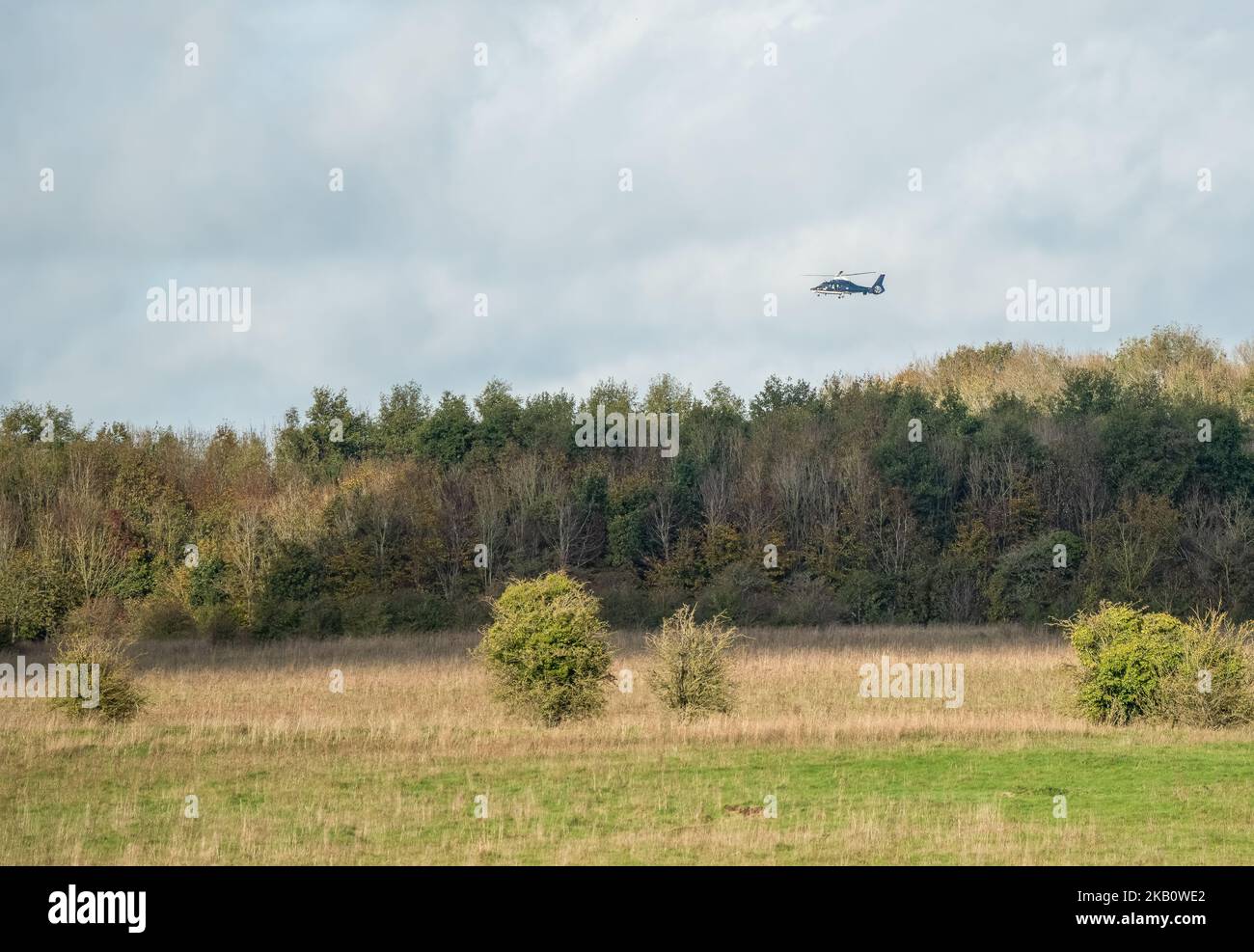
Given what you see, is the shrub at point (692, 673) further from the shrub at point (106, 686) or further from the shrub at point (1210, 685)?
the shrub at point (106, 686)

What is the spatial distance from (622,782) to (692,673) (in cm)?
658

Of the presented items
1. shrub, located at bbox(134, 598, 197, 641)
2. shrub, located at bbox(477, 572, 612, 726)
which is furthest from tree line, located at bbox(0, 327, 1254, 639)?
shrub, located at bbox(477, 572, 612, 726)

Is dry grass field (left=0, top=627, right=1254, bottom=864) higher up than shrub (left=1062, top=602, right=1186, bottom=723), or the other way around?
shrub (left=1062, top=602, right=1186, bottom=723)

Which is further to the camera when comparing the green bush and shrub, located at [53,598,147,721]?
shrub, located at [53,598,147,721]

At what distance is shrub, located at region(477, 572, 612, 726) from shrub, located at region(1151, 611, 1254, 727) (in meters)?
10.4

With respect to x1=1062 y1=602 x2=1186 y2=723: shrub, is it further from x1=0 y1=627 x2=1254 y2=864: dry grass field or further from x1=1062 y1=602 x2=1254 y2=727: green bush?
x1=0 y1=627 x2=1254 y2=864: dry grass field

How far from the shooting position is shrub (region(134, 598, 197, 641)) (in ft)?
172

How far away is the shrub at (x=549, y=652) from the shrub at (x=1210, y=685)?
10425 mm

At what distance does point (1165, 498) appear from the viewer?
5859 centimetres

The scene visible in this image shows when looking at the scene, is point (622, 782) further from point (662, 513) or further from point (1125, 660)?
point (662, 513)

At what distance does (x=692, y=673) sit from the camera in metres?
25.4
